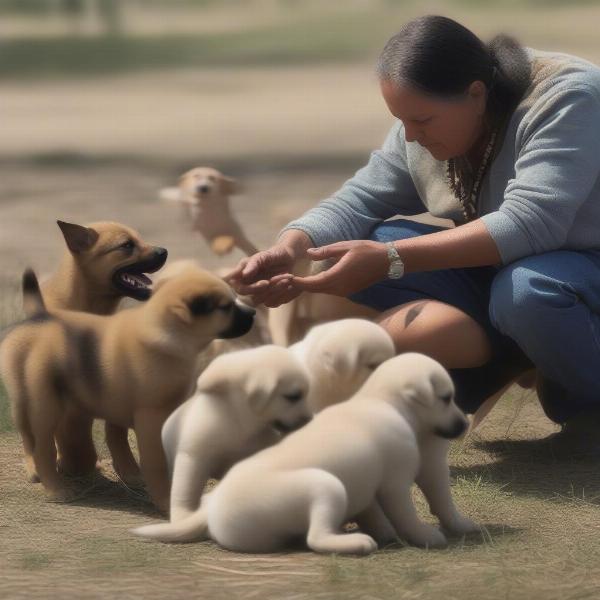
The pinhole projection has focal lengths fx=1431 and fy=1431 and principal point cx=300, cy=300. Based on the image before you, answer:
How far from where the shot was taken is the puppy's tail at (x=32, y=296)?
3.72 metres

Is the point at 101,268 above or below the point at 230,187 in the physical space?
above

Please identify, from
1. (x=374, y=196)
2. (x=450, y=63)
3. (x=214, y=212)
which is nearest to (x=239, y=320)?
(x=450, y=63)

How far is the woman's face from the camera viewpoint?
12.5 ft

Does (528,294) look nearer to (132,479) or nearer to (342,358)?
(342,358)

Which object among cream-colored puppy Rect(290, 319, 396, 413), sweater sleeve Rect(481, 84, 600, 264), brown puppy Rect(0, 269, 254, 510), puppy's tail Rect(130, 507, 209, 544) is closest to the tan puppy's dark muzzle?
brown puppy Rect(0, 269, 254, 510)

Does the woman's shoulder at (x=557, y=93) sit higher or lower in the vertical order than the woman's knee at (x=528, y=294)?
higher

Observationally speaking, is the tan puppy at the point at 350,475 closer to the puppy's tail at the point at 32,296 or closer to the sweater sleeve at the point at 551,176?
the sweater sleeve at the point at 551,176

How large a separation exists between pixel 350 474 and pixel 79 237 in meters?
1.25

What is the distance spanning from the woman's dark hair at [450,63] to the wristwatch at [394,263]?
0.43 meters

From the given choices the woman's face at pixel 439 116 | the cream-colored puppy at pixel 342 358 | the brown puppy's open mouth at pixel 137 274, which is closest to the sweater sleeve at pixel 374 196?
the woman's face at pixel 439 116

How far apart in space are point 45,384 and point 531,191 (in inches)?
53.6

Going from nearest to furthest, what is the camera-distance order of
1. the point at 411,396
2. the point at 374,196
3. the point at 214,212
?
the point at 411,396, the point at 374,196, the point at 214,212

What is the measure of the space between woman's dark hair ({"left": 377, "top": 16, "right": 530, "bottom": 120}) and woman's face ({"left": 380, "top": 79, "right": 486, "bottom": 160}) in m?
0.02

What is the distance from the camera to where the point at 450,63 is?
12.5 feet
